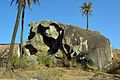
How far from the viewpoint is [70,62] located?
49.7 meters

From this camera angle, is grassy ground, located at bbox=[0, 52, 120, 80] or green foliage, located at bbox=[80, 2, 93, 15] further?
green foliage, located at bbox=[80, 2, 93, 15]

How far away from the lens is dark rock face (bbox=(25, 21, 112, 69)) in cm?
5084

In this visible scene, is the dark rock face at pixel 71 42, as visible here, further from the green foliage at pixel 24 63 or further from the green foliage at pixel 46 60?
the green foliage at pixel 24 63

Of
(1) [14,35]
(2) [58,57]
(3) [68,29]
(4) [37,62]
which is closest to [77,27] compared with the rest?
(3) [68,29]

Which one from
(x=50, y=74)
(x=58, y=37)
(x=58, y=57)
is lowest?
(x=50, y=74)

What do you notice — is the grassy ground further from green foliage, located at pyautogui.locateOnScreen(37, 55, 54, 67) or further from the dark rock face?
the dark rock face

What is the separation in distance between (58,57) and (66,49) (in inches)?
72.5

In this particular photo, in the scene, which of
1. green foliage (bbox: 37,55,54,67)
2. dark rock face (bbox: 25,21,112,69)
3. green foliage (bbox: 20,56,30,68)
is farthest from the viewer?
dark rock face (bbox: 25,21,112,69)

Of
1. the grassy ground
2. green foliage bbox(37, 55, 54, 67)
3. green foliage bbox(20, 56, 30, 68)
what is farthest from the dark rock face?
green foliage bbox(20, 56, 30, 68)

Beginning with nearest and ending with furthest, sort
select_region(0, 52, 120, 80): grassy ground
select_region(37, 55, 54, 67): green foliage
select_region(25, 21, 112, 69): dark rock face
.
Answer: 1. select_region(0, 52, 120, 80): grassy ground
2. select_region(37, 55, 54, 67): green foliage
3. select_region(25, 21, 112, 69): dark rock face

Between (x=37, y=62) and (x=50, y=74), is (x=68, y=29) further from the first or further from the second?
(x=50, y=74)

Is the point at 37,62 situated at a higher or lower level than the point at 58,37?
lower

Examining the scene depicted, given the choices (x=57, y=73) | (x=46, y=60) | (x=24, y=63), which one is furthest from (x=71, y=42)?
(x=57, y=73)

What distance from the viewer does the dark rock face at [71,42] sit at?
50.8 meters
